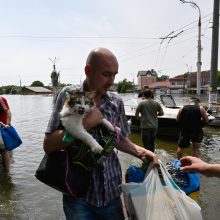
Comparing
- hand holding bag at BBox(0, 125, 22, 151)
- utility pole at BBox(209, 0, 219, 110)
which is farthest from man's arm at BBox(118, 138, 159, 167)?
utility pole at BBox(209, 0, 219, 110)

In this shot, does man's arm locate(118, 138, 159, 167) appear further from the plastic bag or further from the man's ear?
the man's ear

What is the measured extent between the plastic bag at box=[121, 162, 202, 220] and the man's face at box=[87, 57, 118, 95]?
731 millimetres

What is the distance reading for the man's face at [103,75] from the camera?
8.11 ft

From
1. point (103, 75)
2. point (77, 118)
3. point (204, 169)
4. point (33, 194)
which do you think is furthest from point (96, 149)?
point (33, 194)

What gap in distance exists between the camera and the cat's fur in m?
2.25

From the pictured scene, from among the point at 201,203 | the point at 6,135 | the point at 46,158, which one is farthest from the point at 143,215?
the point at 6,135

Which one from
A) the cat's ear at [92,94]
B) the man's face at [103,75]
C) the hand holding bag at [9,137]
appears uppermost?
the man's face at [103,75]

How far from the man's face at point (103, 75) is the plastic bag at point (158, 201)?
73cm

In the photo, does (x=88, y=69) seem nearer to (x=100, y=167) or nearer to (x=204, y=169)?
(x=100, y=167)

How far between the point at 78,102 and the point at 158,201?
2.93 ft

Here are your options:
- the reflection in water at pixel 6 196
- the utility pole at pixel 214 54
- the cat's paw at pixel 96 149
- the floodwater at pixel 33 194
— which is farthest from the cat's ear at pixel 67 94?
the utility pole at pixel 214 54

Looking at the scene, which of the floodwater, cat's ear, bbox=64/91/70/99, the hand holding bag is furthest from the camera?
the hand holding bag

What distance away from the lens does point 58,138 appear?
7.46ft

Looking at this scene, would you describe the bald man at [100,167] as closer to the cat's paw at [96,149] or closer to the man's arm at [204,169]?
the cat's paw at [96,149]
